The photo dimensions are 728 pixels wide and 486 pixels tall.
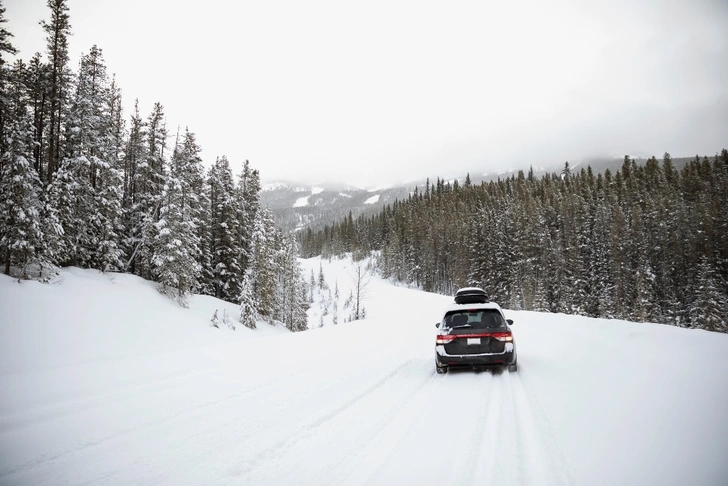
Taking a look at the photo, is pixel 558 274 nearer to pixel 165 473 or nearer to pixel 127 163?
pixel 127 163

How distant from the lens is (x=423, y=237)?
94875 mm

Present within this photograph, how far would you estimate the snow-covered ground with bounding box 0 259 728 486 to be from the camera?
402 centimetres

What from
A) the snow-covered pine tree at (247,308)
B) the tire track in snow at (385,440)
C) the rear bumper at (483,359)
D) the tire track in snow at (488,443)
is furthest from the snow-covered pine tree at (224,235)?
the tire track in snow at (488,443)

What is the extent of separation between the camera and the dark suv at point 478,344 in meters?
8.55

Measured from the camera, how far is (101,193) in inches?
949

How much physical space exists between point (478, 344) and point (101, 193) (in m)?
26.2

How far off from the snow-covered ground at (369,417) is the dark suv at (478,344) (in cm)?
38

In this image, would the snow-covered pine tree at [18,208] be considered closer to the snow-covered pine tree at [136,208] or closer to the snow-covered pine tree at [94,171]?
the snow-covered pine tree at [94,171]

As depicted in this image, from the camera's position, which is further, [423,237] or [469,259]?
[423,237]

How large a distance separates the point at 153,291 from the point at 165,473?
1014 inches

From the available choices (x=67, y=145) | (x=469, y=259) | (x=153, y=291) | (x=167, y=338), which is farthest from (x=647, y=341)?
(x=469, y=259)

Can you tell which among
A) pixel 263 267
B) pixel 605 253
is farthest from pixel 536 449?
pixel 605 253

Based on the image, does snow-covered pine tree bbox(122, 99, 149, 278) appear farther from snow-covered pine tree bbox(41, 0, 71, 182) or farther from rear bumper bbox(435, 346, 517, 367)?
rear bumper bbox(435, 346, 517, 367)

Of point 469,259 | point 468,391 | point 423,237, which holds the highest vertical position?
point 423,237
